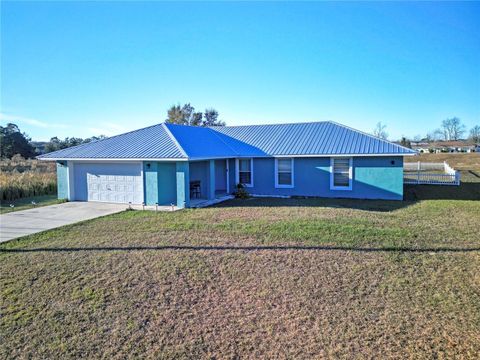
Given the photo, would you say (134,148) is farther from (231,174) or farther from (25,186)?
(25,186)

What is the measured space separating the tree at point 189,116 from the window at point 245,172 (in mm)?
26399

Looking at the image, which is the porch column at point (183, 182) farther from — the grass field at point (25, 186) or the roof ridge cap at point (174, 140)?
the grass field at point (25, 186)

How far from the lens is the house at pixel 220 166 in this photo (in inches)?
631

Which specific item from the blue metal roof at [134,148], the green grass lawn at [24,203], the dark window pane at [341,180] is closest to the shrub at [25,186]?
the green grass lawn at [24,203]

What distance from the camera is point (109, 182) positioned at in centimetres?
1719

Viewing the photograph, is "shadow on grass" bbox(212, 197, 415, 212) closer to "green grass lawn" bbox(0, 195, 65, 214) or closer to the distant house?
"green grass lawn" bbox(0, 195, 65, 214)

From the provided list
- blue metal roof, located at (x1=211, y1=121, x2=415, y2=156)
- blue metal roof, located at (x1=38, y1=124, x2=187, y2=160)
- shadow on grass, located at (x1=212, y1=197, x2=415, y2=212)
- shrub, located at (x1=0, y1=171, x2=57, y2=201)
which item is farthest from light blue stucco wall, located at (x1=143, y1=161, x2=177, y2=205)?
shrub, located at (x1=0, y1=171, x2=57, y2=201)

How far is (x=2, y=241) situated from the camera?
10078 millimetres

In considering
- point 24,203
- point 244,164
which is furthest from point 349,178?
point 24,203

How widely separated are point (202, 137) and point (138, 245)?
11084mm

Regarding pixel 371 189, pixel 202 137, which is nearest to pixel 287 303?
pixel 371 189

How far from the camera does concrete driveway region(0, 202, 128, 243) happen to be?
37.4 feet

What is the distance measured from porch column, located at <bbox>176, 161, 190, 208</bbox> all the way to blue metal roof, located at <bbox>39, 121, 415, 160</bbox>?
546mm

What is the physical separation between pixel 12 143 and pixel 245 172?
44025 mm
